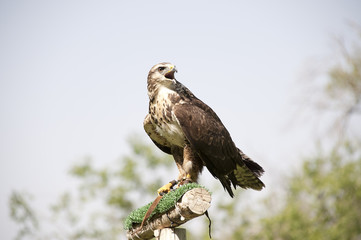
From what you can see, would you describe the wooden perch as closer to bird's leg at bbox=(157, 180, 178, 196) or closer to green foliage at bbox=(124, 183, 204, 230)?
green foliage at bbox=(124, 183, 204, 230)

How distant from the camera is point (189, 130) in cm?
436

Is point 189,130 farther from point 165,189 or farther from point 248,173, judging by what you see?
point 248,173

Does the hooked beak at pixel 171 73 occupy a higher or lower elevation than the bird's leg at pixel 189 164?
higher

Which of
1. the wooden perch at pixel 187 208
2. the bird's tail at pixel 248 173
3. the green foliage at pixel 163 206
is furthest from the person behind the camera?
the bird's tail at pixel 248 173

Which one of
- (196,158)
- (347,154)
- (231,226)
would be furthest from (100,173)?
(196,158)

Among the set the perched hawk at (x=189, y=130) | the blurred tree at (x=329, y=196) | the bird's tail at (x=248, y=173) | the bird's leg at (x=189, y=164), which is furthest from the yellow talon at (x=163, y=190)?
the blurred tree at (x=329, y=196)

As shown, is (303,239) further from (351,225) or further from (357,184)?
(357,184)

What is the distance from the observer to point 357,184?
→ 16422mm

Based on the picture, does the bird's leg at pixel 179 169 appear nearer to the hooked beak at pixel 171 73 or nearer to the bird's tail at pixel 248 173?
the bird's tail at pixel 248 173

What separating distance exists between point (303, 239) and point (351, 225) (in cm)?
204

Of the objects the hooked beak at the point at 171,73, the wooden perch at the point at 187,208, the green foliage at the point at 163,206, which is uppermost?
the hooked beak at the point at 171,73

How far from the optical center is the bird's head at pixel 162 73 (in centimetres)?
466

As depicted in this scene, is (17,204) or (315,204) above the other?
(17,204)

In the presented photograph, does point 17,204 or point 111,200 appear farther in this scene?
point 111,200
